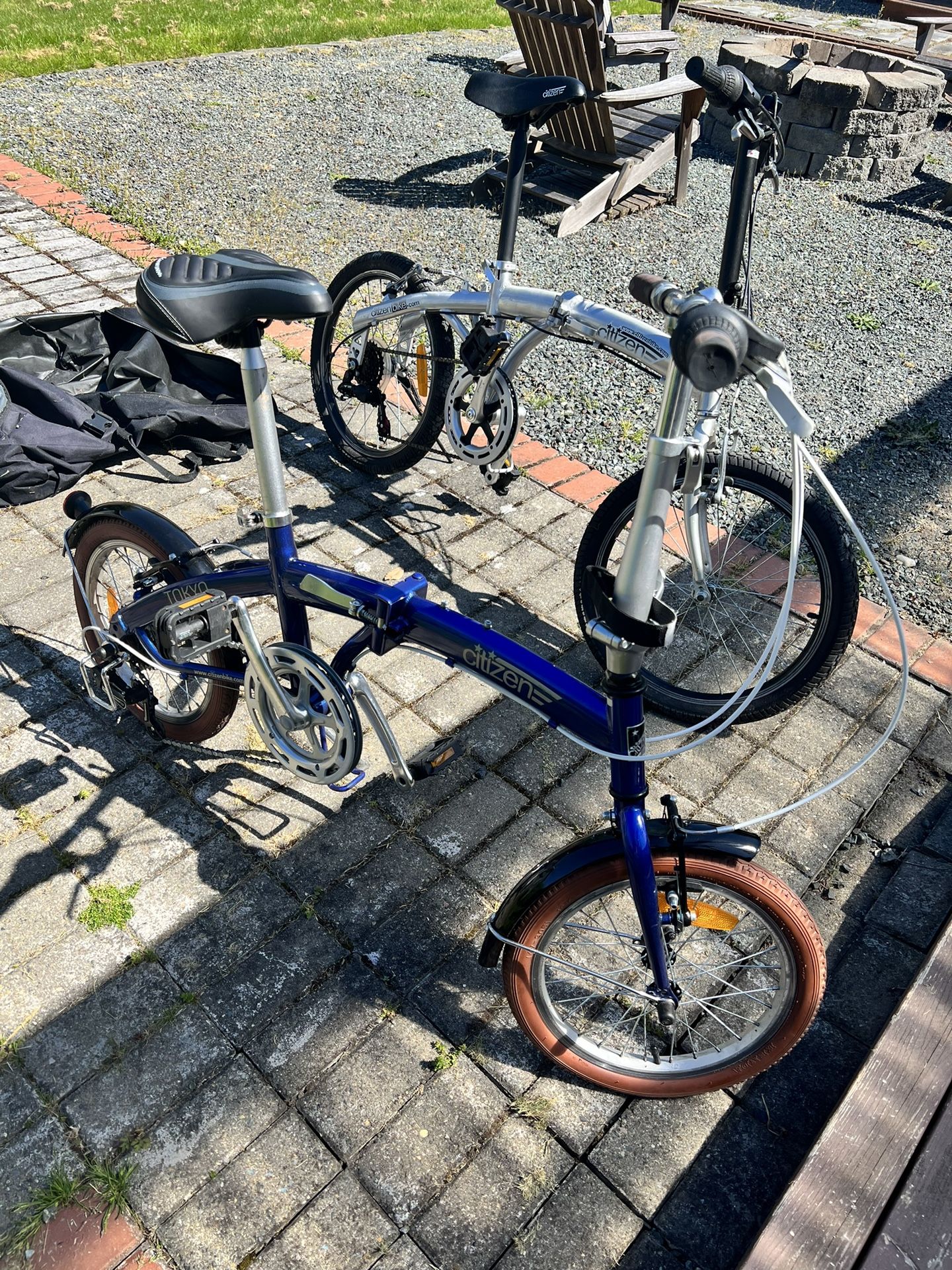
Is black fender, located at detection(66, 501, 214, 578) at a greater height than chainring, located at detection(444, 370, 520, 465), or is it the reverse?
black fender, located at detection(66, 501, 214, 578)

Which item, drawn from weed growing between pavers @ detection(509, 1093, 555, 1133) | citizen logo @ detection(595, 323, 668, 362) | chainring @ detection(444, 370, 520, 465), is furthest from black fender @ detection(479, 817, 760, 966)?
chainring @ detection(444, 370, 520, 465)

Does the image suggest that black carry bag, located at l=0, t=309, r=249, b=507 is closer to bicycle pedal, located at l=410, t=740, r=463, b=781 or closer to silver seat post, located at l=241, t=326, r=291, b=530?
silver seat post, located at l=241, t=326, r=291, b=530

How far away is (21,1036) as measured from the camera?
2.27m

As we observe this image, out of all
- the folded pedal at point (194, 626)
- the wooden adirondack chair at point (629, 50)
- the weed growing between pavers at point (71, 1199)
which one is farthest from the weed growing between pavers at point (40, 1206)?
the wooden adirondack chair at point (629, 50)

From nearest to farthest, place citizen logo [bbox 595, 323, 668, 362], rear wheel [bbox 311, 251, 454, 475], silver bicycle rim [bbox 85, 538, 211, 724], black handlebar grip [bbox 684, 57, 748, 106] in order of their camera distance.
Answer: black handlebar grip [bbox 684, 57, 748, 106] < silver bicycle rim [bbox 85, 538, 211, 724] < citizen logo [bbox 595, 323, 668, 362] < rear wheel [bbox 311, 251, 454, 475]

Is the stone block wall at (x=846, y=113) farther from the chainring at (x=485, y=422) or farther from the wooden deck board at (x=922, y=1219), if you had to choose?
the wooden deck board at (x=922, y=1219)

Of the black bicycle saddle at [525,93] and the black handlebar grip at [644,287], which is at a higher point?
the black bicycle saddle at [525,93]

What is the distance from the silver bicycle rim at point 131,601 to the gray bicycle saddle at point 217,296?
950 mm

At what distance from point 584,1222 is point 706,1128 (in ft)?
1.20

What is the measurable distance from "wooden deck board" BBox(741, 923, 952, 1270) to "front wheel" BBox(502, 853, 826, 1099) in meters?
0.19

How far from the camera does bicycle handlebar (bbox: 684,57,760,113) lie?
9.11 feet

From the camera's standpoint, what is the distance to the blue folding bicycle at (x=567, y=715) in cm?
186

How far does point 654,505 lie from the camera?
1530 mm

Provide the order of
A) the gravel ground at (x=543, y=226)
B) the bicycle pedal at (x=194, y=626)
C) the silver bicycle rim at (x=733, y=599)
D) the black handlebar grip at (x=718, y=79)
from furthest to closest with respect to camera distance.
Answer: the gravel ground at (x=543, y=226) → the silver bicycle rim at (x=733, y=599) → the black handlebar grip at (x=718, y=79) → the bicycle pedal at (x=194, y=626)
